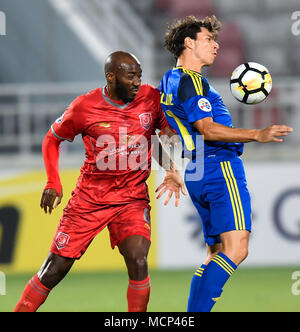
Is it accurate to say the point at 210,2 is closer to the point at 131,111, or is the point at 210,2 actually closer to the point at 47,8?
the point at 47,8

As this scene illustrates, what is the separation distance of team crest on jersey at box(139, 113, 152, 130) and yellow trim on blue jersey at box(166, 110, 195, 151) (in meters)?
0.17

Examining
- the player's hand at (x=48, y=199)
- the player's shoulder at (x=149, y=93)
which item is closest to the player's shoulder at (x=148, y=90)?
the player's shoulder at (x=149, y=93)

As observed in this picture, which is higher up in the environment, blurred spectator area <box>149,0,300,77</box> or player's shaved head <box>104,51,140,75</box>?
blurred spectator area <box>149,0,300,77</box>

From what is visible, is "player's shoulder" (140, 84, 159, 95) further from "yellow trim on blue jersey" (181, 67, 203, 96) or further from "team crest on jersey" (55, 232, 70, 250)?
"team crest on jersey" (55, 232, 70, 250)

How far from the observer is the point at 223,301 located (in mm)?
6809

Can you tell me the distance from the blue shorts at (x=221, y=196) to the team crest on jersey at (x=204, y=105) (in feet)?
1.24

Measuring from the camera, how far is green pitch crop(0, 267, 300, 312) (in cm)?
656

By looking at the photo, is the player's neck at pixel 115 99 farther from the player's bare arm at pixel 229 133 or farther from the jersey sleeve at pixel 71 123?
the player's bare arm at pixel 229 133

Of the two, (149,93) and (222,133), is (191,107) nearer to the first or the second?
(222,133)

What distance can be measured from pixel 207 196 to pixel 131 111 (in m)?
0.76

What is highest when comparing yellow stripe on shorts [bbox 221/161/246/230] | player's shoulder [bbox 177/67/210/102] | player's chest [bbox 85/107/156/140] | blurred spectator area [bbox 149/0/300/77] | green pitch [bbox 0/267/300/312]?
blurred spectator area [bbox 149/0/300/77]

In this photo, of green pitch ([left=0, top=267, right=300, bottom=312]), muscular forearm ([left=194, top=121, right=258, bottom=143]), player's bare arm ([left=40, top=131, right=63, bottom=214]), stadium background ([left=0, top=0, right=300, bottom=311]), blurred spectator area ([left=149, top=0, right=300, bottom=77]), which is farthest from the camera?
blurred spectator area ([left=149, top=0, right=300, bottom=77])

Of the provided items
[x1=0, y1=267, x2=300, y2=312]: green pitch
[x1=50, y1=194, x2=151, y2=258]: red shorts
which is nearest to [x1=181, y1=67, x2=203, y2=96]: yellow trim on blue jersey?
[x1=50, y1=194, x2=151, y2=258]: red shorts
